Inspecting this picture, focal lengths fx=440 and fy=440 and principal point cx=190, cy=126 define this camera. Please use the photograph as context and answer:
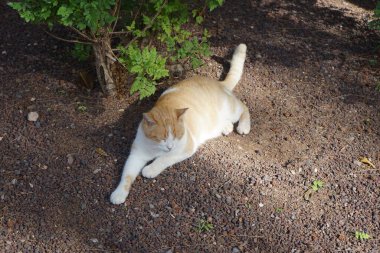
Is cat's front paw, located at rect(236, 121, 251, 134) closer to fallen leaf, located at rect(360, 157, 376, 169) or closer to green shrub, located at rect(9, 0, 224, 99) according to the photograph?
green shrub, located at rect(9, 0, 224, 99)

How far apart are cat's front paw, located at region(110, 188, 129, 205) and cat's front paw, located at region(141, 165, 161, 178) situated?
0.24 meters

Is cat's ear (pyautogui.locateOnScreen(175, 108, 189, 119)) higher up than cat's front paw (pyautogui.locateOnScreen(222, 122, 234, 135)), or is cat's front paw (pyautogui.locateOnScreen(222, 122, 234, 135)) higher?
cat's ear (pyautogui.locateOnScreen(175, 108, 189, 119))

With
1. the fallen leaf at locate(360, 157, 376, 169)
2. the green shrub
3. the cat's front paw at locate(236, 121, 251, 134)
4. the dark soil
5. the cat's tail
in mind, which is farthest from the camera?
the cat's tail

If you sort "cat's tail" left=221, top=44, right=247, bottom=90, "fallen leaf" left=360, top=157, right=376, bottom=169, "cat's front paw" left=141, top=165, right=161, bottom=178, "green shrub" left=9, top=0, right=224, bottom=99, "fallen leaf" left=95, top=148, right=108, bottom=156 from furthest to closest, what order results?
"cat's tail" left=221, top=44, right=247, bottom=90
"fallen leaf" left=360, top=157, right=376, bottom=169
"fallen leaf" left=95, top=148, right=108, bottom=156
"cat's front paw" left=141, top=165, right=161, bottom=178
"green shrub" left=9, top=0, right=224, bottom=99

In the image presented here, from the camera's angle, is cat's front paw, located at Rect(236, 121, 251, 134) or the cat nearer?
the cat

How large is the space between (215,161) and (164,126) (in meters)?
0.69

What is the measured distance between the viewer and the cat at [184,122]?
3.44m

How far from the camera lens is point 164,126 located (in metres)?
3.39

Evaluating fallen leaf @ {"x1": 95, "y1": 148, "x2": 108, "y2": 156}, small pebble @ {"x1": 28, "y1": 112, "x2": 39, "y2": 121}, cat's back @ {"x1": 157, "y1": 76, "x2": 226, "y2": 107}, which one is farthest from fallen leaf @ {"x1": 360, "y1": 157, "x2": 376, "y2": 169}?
small pebble @ {"x1": 28, "y1": 112, "x2": 39, "y2": 121}

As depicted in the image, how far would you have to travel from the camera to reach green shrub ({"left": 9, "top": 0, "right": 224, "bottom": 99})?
3205 millimetres

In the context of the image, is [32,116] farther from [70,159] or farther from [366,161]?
[366,161]

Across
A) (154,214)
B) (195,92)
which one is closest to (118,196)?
(154,214)

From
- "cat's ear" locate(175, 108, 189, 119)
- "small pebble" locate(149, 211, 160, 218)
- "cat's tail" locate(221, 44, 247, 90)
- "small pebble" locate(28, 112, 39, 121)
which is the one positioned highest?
"cat's ear" locate(175, 108, 189, 119)

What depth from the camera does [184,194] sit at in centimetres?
356
